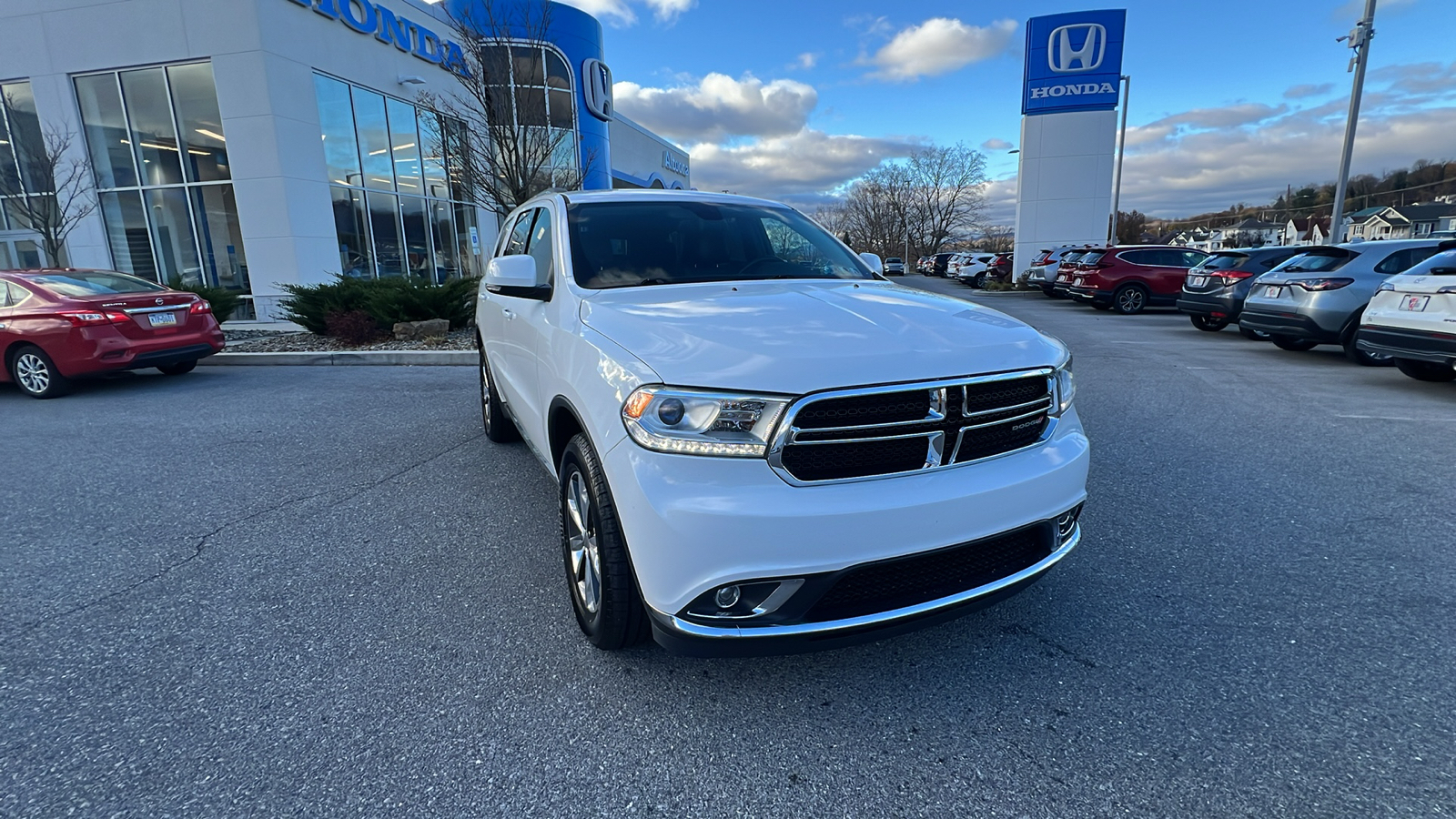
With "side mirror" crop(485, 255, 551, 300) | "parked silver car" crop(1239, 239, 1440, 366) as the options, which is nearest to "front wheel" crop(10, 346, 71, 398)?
"side mirror" crop(485, 255, 551, 300)

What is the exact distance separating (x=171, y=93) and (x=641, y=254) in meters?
17.6

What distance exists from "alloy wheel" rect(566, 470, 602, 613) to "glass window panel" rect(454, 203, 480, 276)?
20.4 meters

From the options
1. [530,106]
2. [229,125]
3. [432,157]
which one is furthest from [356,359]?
[432,157]

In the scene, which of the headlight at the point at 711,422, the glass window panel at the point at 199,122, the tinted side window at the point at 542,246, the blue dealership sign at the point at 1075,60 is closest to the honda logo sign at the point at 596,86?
the glass window panel at the point at 199,122

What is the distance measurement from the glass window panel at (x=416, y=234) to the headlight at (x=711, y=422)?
735 inches

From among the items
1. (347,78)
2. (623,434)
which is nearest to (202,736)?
(623,434)

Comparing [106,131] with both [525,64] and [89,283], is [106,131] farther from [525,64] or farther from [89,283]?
[89,283]

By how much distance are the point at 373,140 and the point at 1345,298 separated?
19.6m

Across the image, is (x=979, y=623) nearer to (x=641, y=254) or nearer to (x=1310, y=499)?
(x=641, y=254)

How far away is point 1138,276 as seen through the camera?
57.2ft

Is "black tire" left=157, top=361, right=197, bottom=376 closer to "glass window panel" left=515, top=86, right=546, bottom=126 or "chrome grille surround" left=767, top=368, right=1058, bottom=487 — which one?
"glass window panel" left=515, top=86, right=546, bottom=126

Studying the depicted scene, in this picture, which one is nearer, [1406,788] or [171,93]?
[1406,788]

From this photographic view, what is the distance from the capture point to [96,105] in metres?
15.5

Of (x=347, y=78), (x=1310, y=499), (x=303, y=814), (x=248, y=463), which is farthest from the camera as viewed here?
(x=347, y=78)
